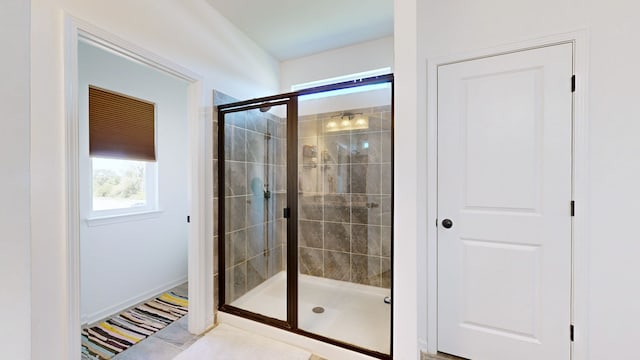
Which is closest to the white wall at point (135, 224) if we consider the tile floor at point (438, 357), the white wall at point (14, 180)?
the white wall at point (14, 180)

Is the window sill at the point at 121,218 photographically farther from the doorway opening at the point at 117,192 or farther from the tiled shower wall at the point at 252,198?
the tiled shower wall at the point at 252,198

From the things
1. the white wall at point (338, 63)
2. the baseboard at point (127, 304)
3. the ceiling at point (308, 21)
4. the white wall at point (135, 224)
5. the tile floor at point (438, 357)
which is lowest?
the tile floor at point (438, 357)

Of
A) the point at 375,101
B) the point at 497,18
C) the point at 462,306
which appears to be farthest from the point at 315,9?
the point at 462,306

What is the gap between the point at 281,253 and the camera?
257cm

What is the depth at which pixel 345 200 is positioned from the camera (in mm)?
2920

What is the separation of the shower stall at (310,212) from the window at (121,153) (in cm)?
103

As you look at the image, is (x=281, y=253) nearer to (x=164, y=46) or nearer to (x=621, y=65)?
(x=164, y=46)

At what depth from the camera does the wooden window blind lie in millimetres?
2316

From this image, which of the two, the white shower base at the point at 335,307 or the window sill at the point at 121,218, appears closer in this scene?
the white shower base at the point at 335,307

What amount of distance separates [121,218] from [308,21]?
2627 mm

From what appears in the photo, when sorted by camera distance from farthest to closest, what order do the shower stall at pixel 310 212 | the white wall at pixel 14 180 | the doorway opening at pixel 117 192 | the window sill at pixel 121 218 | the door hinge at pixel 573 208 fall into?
the window sill at pixel 121 218 < the shower stall at pixel 310 212 < the door hinge at pixel 573 208 < the doorway opening at pixel 117 192 < the white wall at pixel 14 180

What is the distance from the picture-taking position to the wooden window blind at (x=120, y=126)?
7.60ft

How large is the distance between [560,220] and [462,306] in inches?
33.0

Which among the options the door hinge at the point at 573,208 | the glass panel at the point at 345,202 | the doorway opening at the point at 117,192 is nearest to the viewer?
the doorway opening at the point at 117,192
